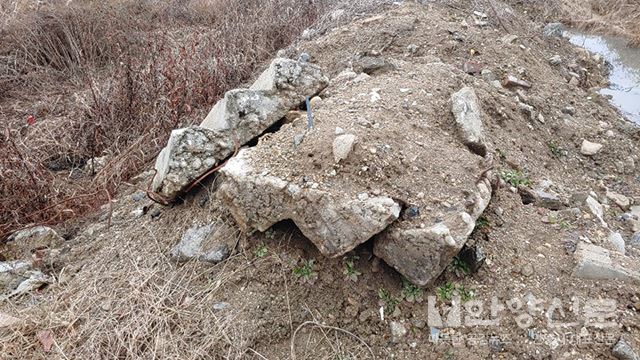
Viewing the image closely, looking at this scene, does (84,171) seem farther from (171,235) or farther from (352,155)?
(352,155)

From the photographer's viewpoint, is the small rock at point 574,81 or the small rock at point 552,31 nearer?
the small rock at point 574,81

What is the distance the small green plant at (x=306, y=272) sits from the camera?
2.07 metres

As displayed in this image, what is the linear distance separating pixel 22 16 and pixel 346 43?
3.95 m

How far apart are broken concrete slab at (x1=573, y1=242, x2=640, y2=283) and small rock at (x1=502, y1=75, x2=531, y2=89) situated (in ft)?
6.44

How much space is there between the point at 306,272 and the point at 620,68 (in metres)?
5.38

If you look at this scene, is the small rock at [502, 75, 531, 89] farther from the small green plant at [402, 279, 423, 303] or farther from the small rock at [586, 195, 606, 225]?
the small green plant at [402, 279, 423, 303]

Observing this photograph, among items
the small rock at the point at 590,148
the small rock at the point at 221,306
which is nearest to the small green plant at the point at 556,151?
the small rock at the point at 590,148

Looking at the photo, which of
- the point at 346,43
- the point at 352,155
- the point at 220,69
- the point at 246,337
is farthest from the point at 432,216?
the point at 220,69

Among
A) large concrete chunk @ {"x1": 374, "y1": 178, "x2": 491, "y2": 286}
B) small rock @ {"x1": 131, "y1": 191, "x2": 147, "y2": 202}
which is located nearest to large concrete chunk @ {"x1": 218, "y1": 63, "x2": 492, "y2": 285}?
large concrete chunk @ {"x1": 374, "y1": 178, "x2": 491, "y2": 286}

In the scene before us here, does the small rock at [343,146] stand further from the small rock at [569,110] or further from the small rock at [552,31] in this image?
the small rock at [552,31]

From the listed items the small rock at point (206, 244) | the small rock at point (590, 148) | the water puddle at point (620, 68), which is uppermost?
the small rock at point (206, 244)

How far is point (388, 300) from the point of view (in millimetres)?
2006

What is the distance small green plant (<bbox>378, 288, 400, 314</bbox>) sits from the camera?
1990mm

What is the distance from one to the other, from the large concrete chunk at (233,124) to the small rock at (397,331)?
123 cm
